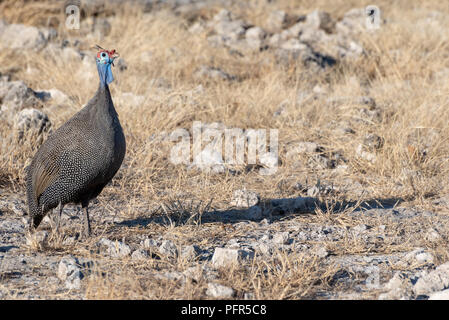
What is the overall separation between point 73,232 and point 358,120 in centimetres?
246

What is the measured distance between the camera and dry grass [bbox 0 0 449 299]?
2896 millimetres

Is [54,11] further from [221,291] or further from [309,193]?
[221,291]

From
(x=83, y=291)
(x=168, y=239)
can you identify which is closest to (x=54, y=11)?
(x=168, y=239)

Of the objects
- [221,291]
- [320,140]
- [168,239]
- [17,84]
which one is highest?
[17,84]

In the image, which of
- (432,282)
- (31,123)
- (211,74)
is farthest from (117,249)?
(211,74)

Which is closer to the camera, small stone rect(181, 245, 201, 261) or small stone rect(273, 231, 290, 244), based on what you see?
small stone rect(181, 245, 201, 261)

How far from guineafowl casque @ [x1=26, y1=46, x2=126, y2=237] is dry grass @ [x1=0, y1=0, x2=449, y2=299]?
0.92ft

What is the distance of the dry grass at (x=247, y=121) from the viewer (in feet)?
9.50

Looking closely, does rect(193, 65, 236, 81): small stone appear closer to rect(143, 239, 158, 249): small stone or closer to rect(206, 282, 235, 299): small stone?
rect(143, 239, 158, 249): small stone

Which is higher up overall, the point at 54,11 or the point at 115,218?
the point at 54,11

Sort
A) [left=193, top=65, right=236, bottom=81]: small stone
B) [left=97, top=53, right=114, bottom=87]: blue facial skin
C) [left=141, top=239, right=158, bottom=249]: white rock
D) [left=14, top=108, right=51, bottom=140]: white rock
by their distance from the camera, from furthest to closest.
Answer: [left=193, top=65, right=236, bottom=81]: small stone
[left=14, top=108, right=51, bottom=140]: white rock
[left=97, top=53, right=114, bottom=87]: blue facial skin
[left=141, top=239, right=158, bottom=249]: white rock

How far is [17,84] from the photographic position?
17.3 ft

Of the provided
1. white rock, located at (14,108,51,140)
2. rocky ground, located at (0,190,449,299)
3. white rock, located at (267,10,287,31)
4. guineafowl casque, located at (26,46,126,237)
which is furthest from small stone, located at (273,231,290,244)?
white rock, located at (267,10,287,31)

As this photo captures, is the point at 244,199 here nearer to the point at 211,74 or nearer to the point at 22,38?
the point at 211,74
